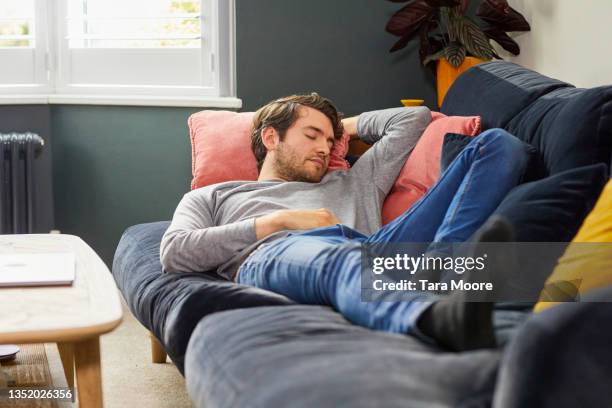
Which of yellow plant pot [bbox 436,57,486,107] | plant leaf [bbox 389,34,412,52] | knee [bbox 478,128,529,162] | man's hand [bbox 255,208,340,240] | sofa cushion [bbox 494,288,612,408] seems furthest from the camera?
plant leaf [bbox 389,34,412,52]

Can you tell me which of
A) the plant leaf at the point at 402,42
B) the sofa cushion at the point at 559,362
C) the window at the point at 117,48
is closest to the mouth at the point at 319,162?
the plant leaf at the point at 402,42


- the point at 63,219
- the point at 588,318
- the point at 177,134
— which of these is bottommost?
the point at 63,219

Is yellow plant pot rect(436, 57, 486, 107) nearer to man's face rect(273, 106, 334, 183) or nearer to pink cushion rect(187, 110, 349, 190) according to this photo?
pink cushion rect(187, 110, 349, 190)

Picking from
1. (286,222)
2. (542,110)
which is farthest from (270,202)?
(542,110)

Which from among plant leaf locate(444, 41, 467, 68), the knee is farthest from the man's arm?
plant leaf locate(444, 41, 467, 68)

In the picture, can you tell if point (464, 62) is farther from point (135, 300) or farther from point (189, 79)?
point (135, 300)

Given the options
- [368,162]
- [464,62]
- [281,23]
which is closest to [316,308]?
[368,162]

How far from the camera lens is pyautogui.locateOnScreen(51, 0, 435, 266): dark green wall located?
142 inches

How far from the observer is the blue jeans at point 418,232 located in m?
1.62

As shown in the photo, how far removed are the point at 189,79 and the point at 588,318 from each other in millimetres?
2851

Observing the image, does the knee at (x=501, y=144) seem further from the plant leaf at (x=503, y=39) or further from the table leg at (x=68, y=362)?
the plant leaf at (x=503, y=39)

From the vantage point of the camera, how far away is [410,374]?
3.80ft

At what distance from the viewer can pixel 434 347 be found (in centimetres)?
133

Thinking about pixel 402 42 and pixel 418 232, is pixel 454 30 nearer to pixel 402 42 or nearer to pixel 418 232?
pixel 402 42
